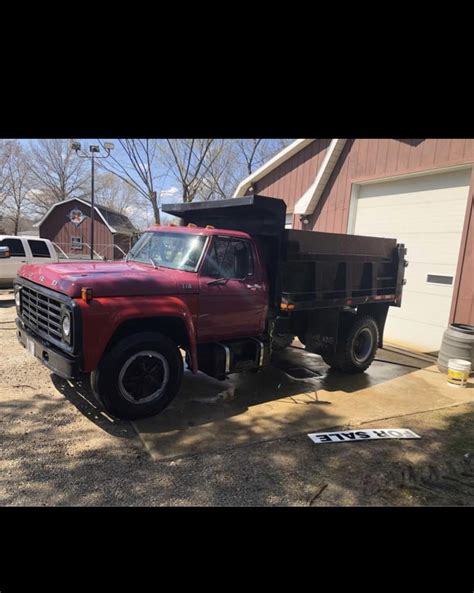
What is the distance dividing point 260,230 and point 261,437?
2.77 metres

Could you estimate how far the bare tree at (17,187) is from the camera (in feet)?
136

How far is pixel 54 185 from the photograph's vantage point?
43.9m

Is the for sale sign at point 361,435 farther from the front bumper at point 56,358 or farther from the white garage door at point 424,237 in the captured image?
the white garage door at point 424,237

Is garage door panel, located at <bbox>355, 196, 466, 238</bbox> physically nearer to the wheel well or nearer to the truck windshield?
the truck windshield

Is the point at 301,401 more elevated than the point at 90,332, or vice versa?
the point at 90,332

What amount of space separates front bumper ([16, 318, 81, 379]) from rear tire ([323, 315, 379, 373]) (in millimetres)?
3937

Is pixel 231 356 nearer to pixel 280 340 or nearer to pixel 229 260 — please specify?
pixel 229 260

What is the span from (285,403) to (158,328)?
6.25 ft

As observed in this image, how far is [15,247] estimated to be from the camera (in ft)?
38.8

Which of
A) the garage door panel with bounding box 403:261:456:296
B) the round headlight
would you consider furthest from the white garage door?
the round headlight

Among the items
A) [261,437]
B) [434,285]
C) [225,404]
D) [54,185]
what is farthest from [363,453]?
[54,185]
